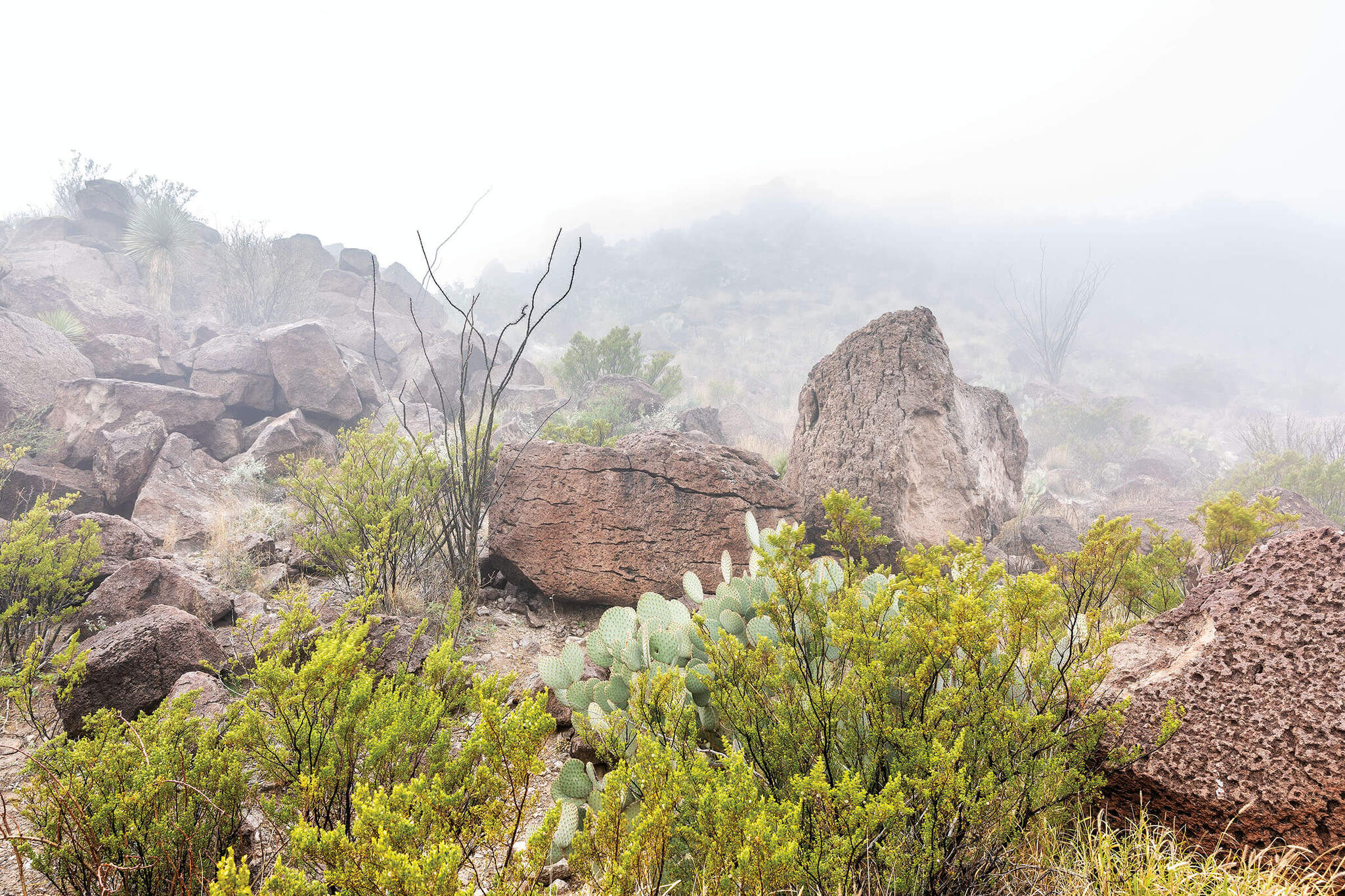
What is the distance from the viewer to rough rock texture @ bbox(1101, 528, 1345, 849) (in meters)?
1.44

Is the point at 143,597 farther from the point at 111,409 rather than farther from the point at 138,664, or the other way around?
the point at 111,409

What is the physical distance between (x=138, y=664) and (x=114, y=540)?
2.21 meters

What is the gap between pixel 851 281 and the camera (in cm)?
3862

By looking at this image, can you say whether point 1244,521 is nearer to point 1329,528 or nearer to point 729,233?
point 1329,528

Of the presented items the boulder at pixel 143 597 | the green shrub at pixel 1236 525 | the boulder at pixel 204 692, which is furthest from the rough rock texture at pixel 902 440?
the boulder at pixel 143 597

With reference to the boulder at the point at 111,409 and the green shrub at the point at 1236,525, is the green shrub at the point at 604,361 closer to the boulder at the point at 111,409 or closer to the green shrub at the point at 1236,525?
the boulder at the point at 111,409

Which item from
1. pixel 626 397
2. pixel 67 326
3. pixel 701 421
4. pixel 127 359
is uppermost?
pixel 67 326

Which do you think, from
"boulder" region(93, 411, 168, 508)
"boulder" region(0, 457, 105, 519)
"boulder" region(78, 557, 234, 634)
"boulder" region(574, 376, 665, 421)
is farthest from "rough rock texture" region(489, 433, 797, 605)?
"boulder" region(574, 376, 665, 421)

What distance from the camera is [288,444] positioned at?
7859mm

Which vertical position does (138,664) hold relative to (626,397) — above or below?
below

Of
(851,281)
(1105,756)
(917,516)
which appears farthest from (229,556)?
(851,281)

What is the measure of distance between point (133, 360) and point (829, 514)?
42.6ft

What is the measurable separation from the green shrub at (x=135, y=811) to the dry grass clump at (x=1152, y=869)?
7.21ft

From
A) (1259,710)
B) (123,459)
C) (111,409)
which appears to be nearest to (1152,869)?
(1259,710)
